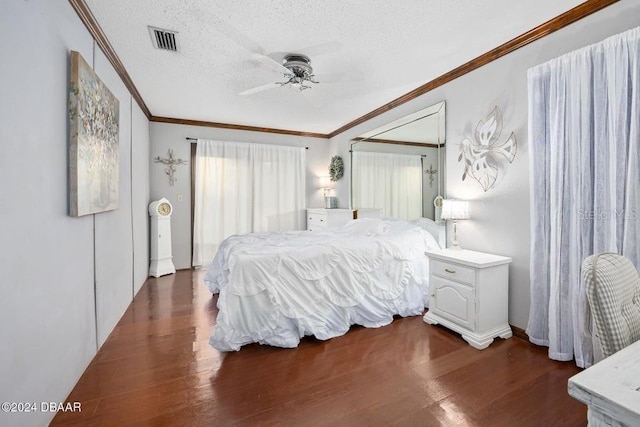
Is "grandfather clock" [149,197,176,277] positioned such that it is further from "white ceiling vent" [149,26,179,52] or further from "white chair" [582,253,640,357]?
"white chair" [582,253,640,357]

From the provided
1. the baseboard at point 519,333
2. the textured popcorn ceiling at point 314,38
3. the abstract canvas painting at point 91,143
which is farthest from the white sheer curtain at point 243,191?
the baseboard at point 519,333

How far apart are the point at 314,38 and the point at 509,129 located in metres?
1.87

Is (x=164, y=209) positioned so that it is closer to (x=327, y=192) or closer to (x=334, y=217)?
(x=334, y=217)

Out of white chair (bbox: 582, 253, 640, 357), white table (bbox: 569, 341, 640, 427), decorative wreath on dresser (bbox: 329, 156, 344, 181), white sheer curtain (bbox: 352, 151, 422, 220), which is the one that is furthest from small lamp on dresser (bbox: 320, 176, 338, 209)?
white table (bbox: 569, 341, 640, 427)

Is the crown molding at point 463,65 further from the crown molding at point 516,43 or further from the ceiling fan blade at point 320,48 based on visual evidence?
the ceiling fan blade at point 320,48

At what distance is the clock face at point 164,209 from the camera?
14.8ft

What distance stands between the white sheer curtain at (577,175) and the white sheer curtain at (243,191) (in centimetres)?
406

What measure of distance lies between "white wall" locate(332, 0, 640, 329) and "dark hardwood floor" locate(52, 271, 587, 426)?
2.34 feet

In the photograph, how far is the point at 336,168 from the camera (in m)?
5.59

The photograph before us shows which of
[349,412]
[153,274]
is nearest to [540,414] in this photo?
[349,412]

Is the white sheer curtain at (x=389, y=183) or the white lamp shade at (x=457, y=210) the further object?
the white sheer curtain at (x=389, y=183)

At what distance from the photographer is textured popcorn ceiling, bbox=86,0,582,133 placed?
2064mm

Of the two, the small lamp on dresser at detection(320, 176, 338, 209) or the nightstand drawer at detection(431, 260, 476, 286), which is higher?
the small lamp on dresser at detection(320, 176, 338, 209)

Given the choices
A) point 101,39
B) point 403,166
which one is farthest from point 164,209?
point 403,166
